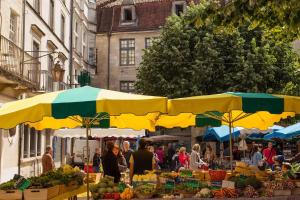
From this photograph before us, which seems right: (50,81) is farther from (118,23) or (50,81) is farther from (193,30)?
(118,23)

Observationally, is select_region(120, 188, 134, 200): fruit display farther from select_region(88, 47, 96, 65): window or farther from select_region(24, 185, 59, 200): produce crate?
select_region(88, 47, 96, 65): window

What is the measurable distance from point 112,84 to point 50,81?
18.8 metres

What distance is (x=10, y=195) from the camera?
9039mm

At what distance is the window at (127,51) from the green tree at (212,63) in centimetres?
1039

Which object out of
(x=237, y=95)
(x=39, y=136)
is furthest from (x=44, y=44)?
(x=237, y=95)

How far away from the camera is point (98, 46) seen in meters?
44.4

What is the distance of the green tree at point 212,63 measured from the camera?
3130 cm

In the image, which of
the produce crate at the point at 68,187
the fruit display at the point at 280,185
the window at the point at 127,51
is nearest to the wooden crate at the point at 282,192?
the fruit display at the point at 280,185

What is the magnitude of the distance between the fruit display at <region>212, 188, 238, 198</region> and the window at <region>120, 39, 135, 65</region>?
34.8m

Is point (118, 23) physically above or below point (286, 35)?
above

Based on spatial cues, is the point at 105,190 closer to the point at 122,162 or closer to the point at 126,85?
the point at 122,162

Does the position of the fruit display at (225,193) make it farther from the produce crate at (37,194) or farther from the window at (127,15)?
the window at (127,15)

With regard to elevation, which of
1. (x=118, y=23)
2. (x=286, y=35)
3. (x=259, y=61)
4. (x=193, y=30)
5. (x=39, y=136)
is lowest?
(x=39, y=136)

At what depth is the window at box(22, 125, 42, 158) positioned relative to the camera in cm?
2280
